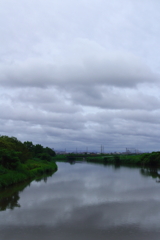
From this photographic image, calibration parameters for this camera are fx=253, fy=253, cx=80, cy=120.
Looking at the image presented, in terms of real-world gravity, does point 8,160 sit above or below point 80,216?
above

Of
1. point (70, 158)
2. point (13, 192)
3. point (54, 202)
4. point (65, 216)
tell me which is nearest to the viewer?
point (65, 216)

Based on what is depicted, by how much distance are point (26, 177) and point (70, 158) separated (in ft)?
268

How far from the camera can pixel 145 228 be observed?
1121 centimetres

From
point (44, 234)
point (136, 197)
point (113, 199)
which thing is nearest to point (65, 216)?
point (44, 234)

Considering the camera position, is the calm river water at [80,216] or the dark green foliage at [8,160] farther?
the dark green foliage at [8,160]

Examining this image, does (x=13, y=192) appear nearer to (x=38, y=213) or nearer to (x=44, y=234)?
(x=38, y=213)

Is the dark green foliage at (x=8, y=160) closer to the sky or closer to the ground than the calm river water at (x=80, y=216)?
closer to the sky

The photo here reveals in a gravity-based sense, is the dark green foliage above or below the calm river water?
above

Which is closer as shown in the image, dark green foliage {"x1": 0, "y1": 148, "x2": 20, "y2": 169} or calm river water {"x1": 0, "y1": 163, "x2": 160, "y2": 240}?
calm river water {"x1": 0, "y1": 163, "x2": 160, "y2": 240}

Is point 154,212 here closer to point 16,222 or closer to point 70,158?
point 16,222

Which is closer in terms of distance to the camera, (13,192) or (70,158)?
(13,192)

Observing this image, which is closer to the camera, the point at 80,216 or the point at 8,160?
the point at 80,216

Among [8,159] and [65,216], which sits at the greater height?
[8,159]

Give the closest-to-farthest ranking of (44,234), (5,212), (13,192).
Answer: (44,234) < (5,212) < (13,192)
